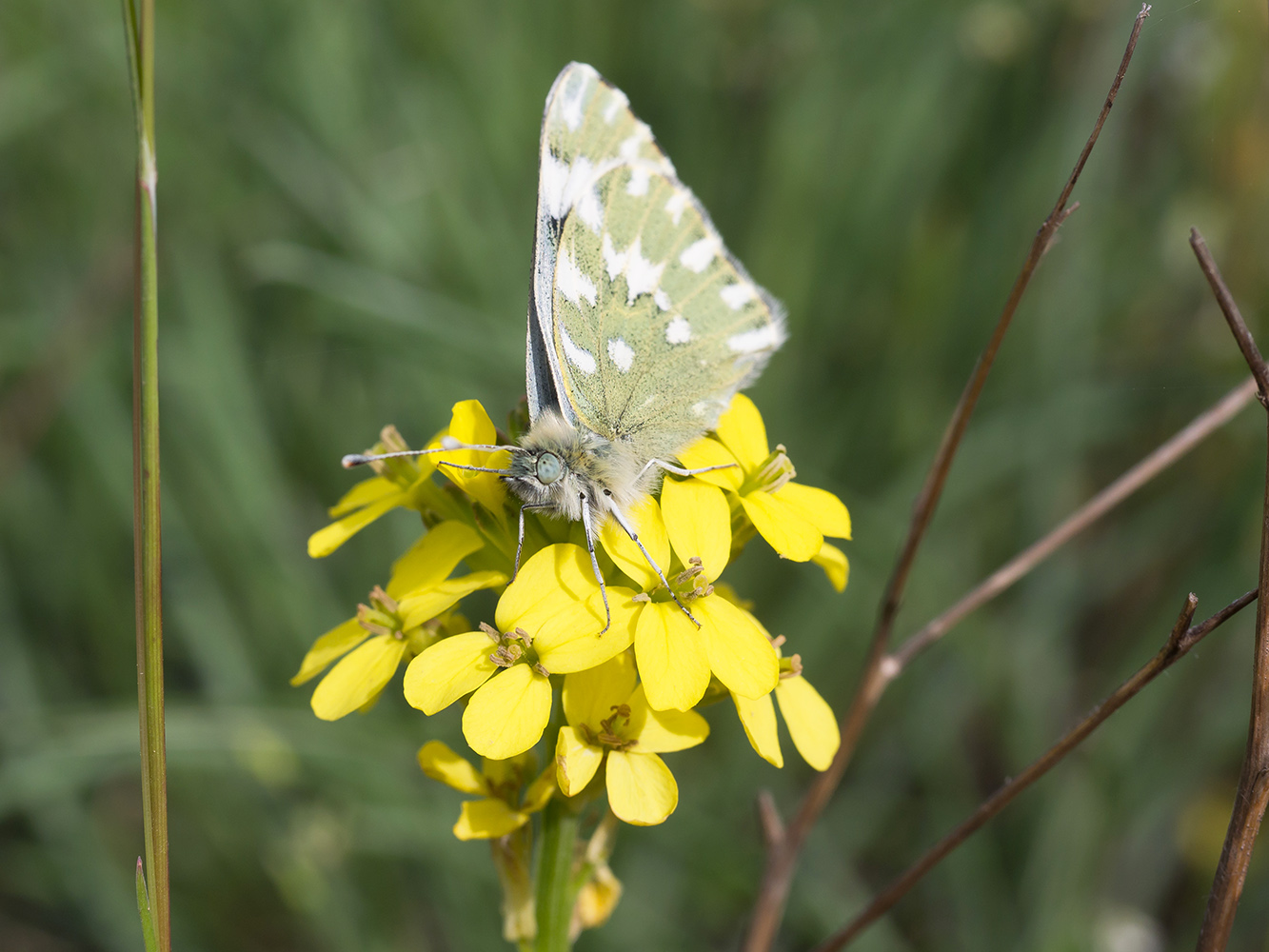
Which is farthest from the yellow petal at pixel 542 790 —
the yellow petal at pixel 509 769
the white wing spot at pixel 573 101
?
the white wing spot at pixel 573 101

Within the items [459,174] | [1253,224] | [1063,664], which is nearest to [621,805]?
[1063,664]

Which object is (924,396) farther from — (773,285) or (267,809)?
(267,809)

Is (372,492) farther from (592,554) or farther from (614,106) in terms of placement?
(614,106)

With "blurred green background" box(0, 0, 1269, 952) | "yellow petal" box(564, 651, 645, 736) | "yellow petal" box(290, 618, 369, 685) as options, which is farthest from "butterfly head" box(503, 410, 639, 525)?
"blurred green background" box(0, 0, 1269, 952)

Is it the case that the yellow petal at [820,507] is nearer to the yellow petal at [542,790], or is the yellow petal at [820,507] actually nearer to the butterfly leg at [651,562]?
the butterfly leg at [651,562]

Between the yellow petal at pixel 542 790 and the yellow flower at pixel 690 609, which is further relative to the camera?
the yellow petal at pixel 542 790
